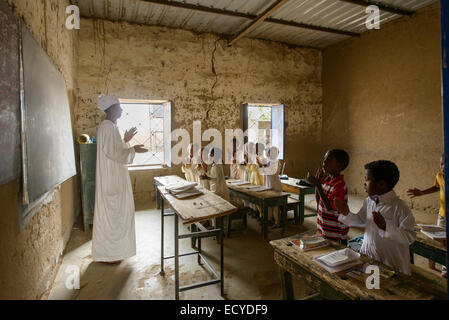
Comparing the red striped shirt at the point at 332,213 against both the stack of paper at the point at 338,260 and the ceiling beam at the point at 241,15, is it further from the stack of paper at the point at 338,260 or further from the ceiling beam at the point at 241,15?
the ceiling beam at the point at 241,15

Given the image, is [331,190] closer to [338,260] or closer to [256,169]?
[338,260]

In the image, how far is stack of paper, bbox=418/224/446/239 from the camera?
2.22 meters

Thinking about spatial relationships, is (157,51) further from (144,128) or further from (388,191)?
(388,191)

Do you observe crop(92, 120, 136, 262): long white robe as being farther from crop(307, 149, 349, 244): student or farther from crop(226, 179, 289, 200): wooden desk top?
crop(307, 149, 349, 244): student

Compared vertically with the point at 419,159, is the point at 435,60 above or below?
above

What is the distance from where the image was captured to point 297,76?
7973 millimetres

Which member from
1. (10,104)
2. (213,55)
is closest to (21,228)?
(10,104)

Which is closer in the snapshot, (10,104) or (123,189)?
(10,104)

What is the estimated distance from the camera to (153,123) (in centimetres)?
672

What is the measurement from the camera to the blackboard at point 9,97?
1.54m

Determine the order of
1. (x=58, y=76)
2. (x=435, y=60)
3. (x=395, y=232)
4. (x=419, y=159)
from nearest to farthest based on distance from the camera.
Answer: (x=395, y=232) < (x=58, y=76) < (x=435, y=60) < (x=419, y=159)

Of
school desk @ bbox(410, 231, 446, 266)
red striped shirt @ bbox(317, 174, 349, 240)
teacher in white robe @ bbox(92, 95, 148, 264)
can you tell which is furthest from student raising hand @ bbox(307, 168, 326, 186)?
teacher in white robe @ bbox(92, 95, 148, 264)
